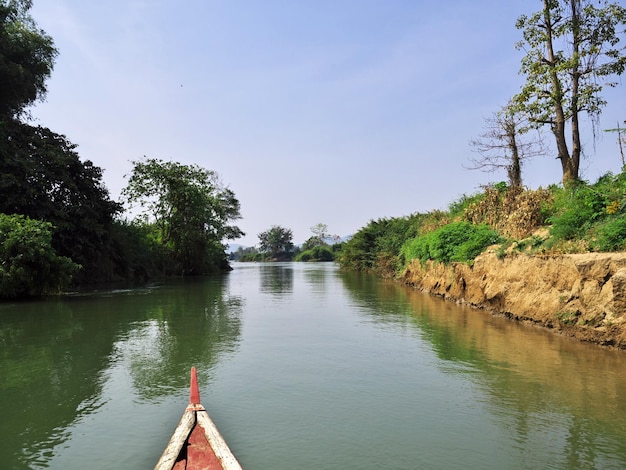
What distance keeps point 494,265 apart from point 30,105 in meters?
29.1

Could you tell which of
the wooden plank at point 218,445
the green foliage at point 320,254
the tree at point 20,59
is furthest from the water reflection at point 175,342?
the green foliage at point 320,254

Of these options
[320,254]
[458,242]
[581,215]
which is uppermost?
[320,254]

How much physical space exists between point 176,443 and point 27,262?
15.7 meters

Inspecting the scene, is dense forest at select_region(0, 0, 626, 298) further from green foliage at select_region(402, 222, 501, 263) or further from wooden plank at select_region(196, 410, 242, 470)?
wooden plank at select_region(196, 410, 242, 470)

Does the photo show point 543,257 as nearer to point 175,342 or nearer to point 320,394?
point 320,394

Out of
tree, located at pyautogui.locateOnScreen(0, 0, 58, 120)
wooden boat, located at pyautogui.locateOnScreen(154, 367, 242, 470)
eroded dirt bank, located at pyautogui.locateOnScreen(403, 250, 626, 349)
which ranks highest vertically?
tree, located at pyautogui.locateOnScreen(0, 0, 58, 120)

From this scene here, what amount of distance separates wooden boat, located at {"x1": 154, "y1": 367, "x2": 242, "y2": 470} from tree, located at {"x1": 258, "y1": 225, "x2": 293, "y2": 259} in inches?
4346

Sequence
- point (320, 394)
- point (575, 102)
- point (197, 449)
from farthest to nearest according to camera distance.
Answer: point (575, 102), point (320, 394), point (197, 449)

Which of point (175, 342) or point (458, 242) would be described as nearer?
point (175, 342)

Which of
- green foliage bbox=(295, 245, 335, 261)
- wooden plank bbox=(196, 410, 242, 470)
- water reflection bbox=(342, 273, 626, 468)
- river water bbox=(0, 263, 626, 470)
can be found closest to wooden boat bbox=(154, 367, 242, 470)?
wooden plank bbox=(196, 410, 242, 470)

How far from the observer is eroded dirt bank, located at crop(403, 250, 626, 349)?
8.86 metres

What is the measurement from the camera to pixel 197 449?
4.33 metres

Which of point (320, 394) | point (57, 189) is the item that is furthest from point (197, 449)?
point (57, 189)

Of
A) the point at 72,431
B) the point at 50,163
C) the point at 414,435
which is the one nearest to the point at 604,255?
the point at 414,435
